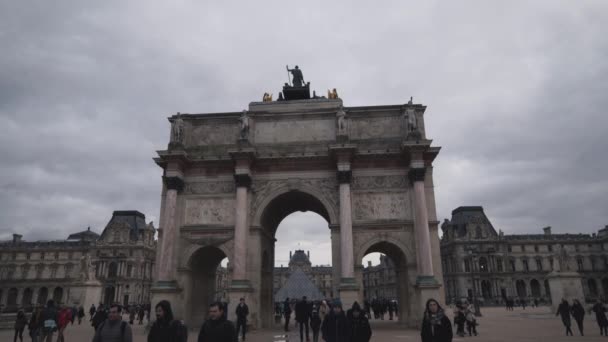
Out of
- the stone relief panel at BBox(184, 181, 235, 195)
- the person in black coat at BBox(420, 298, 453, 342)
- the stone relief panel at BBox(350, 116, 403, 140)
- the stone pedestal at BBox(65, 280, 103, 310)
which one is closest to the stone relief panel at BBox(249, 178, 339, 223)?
the stone relief panel at BBox(184, 181, 235, 195)

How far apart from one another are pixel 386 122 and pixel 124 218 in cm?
6922

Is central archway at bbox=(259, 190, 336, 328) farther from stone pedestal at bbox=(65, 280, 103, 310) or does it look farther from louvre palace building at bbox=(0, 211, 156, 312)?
louvre palace building at bbox=(0, 211, 156, 312)

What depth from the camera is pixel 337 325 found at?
25.7 ft

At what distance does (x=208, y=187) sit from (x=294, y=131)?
222 inches

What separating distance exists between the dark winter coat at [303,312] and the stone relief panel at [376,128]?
34.3 ft

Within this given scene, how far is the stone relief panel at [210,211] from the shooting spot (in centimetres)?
2189

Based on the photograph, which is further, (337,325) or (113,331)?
(337,325)

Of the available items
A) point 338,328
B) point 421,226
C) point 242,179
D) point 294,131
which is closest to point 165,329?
point 338,328

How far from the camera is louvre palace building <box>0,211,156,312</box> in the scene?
75.8m

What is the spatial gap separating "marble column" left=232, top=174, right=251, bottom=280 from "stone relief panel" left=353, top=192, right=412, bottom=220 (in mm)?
5591

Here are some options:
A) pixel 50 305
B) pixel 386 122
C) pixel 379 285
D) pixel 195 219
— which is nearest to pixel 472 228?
pixel 379 285

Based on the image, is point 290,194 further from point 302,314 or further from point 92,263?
point 92,263

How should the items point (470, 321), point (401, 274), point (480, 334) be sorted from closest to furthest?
point (470, 321), point (480, 334), point (401, 274)

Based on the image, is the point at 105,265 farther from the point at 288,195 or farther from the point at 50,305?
the point at 50,305
